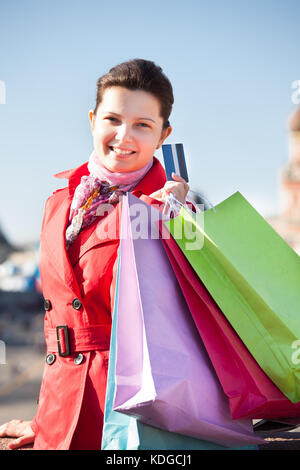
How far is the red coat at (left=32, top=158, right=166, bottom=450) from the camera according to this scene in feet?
5.67

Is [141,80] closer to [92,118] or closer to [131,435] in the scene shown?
[92,118]

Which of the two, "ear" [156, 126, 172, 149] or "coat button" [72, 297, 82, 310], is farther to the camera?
"ear" [156, 126, 172, 149]

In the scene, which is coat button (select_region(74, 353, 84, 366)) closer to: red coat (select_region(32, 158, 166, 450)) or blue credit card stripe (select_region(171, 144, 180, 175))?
red coat (select_region(32, 158, 166, 450))

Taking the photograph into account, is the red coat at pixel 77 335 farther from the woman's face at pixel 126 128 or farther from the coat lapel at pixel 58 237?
the woman's face at pixel 126 128

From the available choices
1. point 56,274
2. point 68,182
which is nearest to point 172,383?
point 56,274

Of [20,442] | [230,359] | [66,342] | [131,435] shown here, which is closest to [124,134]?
[66,342]

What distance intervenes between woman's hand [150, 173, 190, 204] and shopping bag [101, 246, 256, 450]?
0.36 m

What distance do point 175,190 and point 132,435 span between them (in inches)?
27.2

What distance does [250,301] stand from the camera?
159 cm

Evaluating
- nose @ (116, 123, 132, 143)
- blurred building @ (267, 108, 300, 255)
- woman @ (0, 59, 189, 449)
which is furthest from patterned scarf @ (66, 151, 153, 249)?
blurred building @ (267, 108, 300, 255)

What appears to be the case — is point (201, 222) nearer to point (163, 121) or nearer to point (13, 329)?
point (163, 121)

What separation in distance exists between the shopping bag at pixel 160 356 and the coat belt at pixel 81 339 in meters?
0.26

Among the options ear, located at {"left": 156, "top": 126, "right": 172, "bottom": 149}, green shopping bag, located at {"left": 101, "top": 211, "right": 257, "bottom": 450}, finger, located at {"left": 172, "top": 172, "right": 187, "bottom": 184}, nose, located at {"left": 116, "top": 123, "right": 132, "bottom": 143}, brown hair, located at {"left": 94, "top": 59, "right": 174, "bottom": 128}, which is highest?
brown hair, located at {"left": 94, "top": 59, "right": 174, "bottom": 128}

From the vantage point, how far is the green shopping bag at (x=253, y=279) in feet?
5.13
